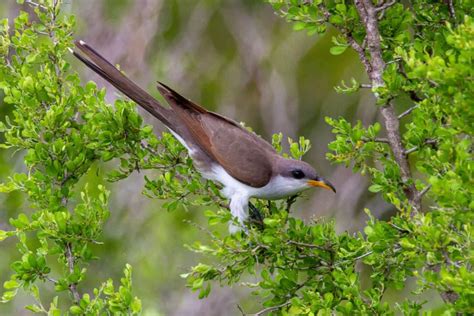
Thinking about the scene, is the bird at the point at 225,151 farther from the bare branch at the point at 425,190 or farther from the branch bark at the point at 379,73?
the bare branch at the point at 425,190

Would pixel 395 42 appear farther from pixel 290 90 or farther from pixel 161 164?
pixel 290 90

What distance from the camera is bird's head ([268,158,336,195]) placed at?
16.9 feet

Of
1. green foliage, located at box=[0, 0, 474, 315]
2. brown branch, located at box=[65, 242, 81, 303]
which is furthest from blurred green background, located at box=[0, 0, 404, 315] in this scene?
brown branch, located at box=[65, 242, 81, 303]

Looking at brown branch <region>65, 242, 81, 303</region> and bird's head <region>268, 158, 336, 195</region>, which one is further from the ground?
bird's head <region>268, 158, 336, 195</region>

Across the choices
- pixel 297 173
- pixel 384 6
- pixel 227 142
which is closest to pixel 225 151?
pixel 227 142

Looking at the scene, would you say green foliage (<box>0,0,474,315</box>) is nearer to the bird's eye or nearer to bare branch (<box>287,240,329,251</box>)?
bare branch (<box>287,240,329,251</box>)

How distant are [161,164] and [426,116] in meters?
1.65

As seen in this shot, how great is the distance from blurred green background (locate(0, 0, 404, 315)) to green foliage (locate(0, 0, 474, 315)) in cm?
183

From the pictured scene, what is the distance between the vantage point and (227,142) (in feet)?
17.9

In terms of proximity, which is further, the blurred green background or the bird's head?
the blurred green background

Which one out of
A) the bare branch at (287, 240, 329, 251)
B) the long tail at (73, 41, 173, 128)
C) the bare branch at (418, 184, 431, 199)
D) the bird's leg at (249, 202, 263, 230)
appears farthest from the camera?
the long tail at (73, 41, 173, 128)

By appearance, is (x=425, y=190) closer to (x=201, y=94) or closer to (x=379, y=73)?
(x=379, y=73)

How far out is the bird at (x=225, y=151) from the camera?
16.9ft

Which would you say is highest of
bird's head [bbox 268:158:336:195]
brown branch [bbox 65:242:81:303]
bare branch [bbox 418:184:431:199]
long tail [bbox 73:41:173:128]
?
bare branch [bbox 418:184:431:199]
